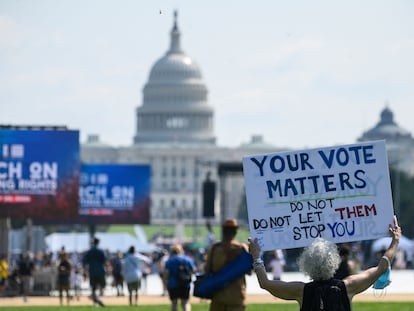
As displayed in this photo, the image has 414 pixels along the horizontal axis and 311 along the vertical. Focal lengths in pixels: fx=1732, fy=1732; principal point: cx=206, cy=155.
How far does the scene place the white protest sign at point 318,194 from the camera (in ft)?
31.5

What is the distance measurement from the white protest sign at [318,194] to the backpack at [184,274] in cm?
938

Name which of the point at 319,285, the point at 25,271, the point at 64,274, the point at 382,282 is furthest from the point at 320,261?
the point at 25,271

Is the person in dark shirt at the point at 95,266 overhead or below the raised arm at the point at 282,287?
overhead

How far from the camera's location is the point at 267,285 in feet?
29.2

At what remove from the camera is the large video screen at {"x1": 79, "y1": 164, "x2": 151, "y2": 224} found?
5616cm

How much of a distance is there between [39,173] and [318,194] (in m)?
28.1

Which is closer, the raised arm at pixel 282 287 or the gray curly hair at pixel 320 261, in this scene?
the gray curly hair at pixel 320 261

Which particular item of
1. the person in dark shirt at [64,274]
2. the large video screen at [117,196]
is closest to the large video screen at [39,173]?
the person in dark shirt at [64,274]

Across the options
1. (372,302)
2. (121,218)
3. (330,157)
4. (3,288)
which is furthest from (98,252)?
(121,218)

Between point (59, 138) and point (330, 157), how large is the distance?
2744 cm

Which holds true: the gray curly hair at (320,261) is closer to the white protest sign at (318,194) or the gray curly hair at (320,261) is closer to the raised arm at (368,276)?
the raised arm at (368,276)

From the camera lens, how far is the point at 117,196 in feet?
184

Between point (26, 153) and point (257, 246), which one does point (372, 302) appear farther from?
point (257, 246)

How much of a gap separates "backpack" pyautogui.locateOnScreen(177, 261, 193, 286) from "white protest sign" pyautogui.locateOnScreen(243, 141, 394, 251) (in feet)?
30.8
